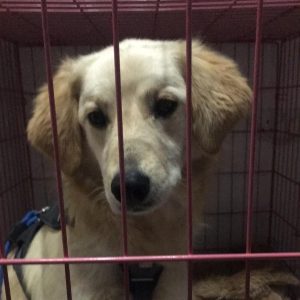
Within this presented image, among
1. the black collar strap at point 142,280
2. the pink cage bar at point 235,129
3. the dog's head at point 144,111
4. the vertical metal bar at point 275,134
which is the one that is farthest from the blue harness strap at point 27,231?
the vertical metal bar at point 275,134

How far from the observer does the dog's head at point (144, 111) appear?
2.67ft

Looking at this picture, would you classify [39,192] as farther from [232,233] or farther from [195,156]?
[195,156]

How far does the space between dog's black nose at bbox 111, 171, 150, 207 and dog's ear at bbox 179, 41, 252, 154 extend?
238 mm

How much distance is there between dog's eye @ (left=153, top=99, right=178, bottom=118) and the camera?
922 mm

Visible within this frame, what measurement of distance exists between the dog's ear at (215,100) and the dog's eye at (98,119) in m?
0.21

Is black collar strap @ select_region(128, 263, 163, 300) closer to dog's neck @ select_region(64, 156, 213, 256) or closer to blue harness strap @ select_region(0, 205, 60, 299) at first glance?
dog's neck @ select_region(64, 156, 213, 256)

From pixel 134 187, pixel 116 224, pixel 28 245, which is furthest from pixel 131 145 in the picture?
pixel 28 245

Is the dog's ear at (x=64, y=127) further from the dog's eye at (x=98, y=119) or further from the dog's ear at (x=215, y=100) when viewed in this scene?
the dog's ear at (x=215, y=100)

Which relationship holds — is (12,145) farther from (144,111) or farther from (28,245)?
(144,111)

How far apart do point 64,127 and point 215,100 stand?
0.38 metres

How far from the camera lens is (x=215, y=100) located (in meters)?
0.97

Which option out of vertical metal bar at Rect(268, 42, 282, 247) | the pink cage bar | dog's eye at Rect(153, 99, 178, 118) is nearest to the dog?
dog's eye at Rect(153, 99, 178, 118)

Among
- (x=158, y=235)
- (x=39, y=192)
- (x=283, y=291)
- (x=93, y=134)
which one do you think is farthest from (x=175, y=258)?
(x=39, y=192)

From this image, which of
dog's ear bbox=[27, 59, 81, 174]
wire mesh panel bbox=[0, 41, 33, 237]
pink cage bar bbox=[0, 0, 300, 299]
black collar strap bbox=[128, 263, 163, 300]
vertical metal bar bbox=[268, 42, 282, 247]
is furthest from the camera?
vertical metal bar bbox=[268, 42, 282, 247]
